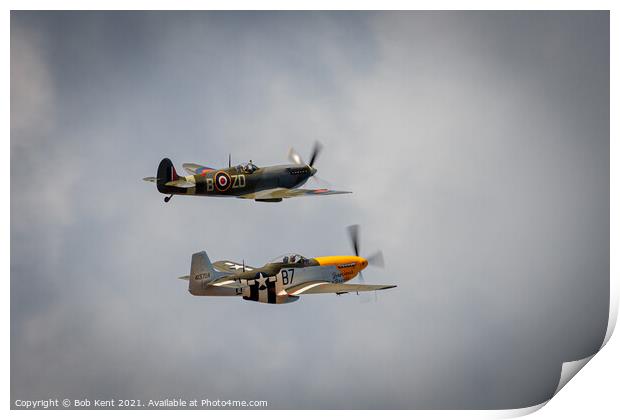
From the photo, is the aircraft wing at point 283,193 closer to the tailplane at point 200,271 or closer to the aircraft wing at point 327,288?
the tailplane at point 200,271

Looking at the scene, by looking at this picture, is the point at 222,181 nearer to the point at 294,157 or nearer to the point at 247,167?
the point at 247,167

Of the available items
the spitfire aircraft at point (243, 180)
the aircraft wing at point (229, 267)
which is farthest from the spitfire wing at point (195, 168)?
the aircraft wing at point (229, 267)

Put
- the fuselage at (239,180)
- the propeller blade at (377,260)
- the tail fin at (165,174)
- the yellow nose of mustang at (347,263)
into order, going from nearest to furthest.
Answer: the tail fin at (165,174)
the fuselage at (239,180)
the propeller blade at (377,260)
the yellow nose of mustang at (347,263)

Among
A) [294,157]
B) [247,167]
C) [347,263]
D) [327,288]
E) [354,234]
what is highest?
[294,157]

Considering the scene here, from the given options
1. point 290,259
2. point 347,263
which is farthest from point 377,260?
point 290,259

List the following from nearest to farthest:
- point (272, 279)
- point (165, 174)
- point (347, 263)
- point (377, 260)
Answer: point (165, 174) < point (272, 279) < point (377, 260) < point (347, 263)

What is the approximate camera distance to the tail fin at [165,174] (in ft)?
35.5

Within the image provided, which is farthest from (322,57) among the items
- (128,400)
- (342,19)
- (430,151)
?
(128,400)

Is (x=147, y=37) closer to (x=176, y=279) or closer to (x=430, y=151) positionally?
(x=176, y=279)

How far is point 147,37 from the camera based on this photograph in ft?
36.6

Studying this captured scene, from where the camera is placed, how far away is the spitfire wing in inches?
439

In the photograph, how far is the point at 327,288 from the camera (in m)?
11.2

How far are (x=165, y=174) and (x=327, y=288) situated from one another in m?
2.21
